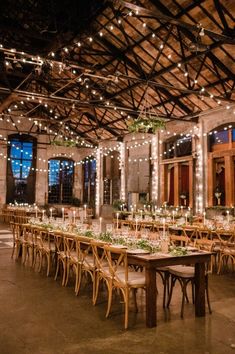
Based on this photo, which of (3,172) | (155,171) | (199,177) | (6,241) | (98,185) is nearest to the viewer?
(6,241)

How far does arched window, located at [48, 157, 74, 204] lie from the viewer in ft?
67.4

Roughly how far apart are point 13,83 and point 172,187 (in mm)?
9395

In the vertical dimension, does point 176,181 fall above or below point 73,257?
above

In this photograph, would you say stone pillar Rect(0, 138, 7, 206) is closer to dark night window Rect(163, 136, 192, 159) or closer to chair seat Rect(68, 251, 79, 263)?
dark night window Rect(163, 136, 192, 159)

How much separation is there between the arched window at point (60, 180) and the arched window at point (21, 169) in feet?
3.82

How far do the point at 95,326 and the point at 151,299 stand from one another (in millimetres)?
649

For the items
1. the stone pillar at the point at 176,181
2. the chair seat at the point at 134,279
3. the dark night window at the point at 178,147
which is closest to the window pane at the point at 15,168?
the dark night window at the point at 178,147

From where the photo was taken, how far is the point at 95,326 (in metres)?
3.54

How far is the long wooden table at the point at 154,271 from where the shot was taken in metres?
3.60

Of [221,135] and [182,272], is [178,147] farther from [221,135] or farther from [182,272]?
[182,272]

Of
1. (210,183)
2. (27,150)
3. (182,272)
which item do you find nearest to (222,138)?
(210,183)

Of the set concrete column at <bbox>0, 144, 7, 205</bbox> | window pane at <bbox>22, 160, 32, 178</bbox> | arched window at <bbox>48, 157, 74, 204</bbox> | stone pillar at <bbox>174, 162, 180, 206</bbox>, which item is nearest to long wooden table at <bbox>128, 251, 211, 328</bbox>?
stone pillar at <bbox>174, 162, 180, 206</bbox>

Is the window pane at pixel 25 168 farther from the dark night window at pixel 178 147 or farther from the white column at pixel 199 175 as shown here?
the white column at pixel 199 175

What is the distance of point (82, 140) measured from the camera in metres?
19.3
